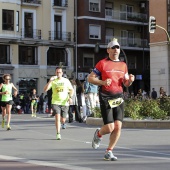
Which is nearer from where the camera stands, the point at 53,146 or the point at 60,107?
the point at 53,146

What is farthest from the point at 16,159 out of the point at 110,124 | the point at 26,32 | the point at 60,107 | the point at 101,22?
the point at 101,22

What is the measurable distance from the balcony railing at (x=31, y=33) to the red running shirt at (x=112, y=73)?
42655 mm

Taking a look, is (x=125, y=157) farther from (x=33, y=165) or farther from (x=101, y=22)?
(x=101, y=22)

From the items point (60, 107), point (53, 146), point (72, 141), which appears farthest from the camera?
point (60, 107)

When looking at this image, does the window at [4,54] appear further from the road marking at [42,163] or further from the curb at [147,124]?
the road marking at [42,163]

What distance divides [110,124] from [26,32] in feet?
143

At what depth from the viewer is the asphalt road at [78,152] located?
846 cm

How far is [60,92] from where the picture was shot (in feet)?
45.1

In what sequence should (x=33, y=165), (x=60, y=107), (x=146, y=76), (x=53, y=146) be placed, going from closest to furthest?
(x=33, y=165) → (x=53, y=146) → (x=60, y=107) → (x=146, y=76)

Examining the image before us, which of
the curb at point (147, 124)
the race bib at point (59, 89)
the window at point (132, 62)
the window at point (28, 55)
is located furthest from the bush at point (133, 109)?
the window at point (132, 62)

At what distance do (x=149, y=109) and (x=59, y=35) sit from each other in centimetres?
3641

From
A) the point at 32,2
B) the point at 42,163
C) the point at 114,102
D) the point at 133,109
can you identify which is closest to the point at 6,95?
the point at 133,109

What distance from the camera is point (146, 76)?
60031mm

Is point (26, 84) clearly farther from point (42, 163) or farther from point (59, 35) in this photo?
point (42, 163)
